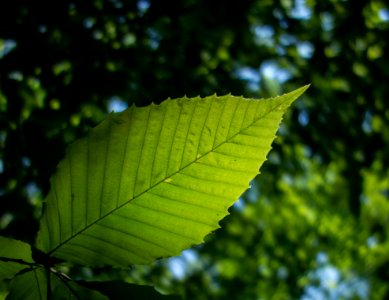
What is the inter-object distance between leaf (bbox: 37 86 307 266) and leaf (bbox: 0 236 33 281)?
1.5 inches

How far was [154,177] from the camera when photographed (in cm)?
67

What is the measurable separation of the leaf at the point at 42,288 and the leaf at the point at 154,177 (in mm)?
41

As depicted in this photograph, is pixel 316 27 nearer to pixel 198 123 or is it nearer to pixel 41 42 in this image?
pixel 41 42

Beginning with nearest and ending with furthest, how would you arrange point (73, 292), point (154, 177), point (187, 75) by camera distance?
1. point (73, 292)
2. point (154, 177)
3. point (187, 75)

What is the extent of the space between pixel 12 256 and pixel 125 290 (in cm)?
15

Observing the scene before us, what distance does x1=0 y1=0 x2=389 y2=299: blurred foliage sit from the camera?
1.90 metres

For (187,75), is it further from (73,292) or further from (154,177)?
(73,292)

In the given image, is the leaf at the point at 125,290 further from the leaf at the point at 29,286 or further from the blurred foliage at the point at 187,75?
the blurred foliage at the point at 187,75

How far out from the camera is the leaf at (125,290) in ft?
1.84

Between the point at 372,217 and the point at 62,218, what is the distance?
5492mm

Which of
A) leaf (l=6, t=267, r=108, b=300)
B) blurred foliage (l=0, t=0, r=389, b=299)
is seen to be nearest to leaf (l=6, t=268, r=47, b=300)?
leaf (l=6, t=267, r=108, b=300)

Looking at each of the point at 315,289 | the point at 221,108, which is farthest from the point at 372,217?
the point at 221,108

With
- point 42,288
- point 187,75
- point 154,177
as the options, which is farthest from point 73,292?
point 187,75

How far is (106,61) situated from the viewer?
208 cm
